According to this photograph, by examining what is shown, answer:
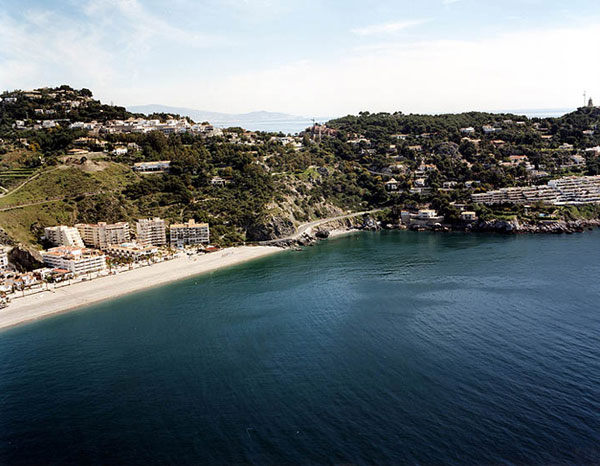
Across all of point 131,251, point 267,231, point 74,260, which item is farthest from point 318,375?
point 267,231

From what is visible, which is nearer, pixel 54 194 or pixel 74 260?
pixel 74 260

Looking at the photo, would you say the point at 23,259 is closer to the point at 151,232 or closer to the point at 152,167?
the point at 151,232

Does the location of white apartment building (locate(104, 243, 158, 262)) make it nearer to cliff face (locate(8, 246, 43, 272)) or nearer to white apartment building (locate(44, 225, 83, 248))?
white apartment building (locate(44, 225, 83, 248))

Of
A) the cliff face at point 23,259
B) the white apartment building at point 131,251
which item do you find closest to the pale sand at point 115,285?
the white apartment building at point 131,251

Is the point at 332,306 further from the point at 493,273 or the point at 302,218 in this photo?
the point at 302,218

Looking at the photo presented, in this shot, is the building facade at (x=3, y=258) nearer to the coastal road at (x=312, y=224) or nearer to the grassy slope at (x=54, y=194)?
the grassy slope at (x=54, y=194)
